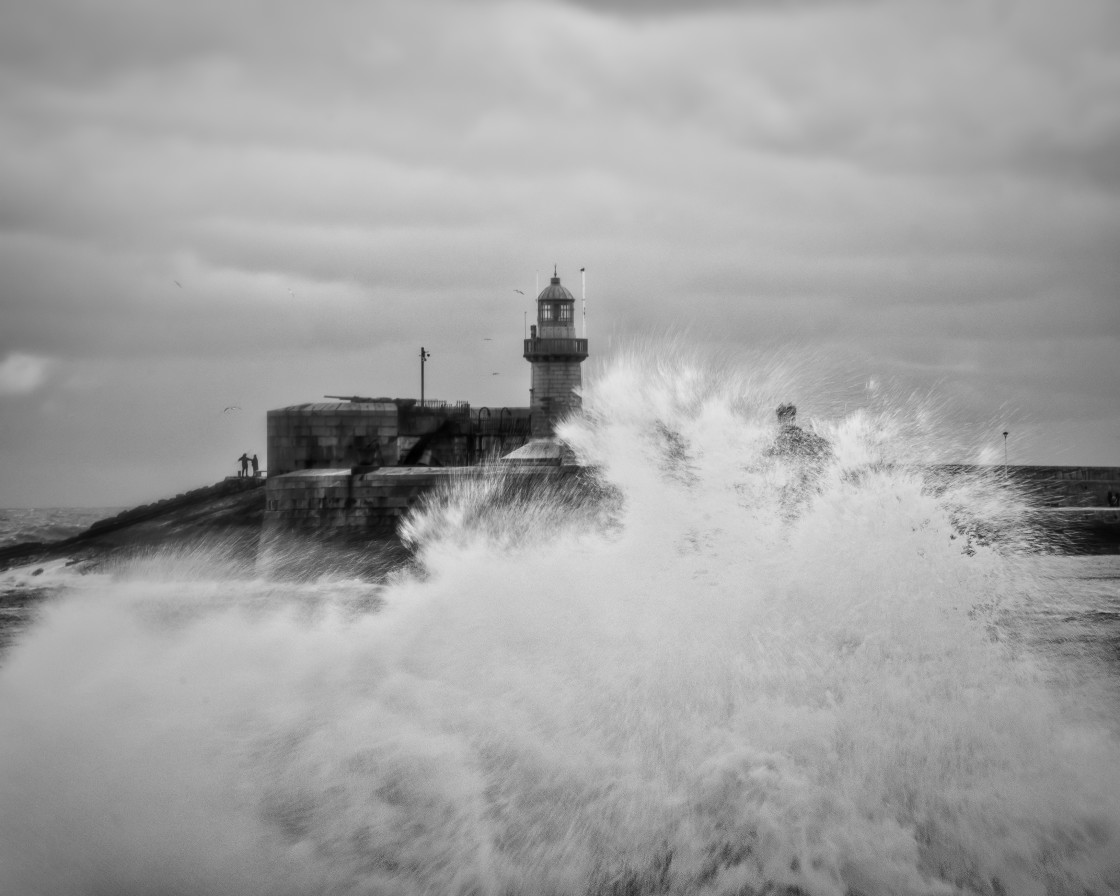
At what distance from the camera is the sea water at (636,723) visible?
271 inches

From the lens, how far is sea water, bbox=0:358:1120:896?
688cm

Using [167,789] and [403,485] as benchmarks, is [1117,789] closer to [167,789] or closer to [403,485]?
[167,789]

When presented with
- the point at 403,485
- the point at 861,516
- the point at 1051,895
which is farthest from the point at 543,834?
the point at 403,485

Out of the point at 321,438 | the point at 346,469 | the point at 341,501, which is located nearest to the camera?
the point at 341,501

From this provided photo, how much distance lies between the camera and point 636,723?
8133mm

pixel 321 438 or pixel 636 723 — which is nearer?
pixel 636 723

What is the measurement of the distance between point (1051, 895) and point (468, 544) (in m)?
13.8

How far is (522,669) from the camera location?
8883 millimetres

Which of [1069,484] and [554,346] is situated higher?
[554,346]

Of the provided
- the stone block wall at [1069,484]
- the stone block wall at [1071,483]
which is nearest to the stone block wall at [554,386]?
the stone block wall at [1069,484]

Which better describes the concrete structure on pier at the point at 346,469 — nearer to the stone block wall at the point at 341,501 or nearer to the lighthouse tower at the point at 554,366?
the stone block wall at the point at 341,501

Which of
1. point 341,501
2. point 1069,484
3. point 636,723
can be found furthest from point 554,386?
point 636,723

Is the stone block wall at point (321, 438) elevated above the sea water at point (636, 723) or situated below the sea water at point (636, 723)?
above

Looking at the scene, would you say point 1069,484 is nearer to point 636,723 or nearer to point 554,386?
point 554,386
